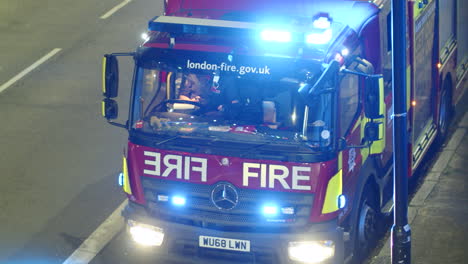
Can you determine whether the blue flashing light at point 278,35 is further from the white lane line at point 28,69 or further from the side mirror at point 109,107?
the white lane line at point 28,69

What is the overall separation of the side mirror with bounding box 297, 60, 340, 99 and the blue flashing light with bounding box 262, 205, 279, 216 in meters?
1.19

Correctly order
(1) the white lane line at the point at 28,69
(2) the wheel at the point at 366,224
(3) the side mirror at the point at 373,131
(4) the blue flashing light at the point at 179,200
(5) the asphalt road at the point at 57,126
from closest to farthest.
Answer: (4) the blue flashing light at the point at 179,200 → (3) the side mirror at the point at 373,131 → (2) the wheel at the point at 366,224 → (5) the asphalt road at the point at 57,126 → (1) the white lane line at the point at 28,69

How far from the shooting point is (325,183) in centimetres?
1054

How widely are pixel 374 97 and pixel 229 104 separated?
1541 mm

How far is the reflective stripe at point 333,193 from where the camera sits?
1061 centimetres

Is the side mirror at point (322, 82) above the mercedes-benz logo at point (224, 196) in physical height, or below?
above

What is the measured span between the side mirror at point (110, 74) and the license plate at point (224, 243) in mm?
1925

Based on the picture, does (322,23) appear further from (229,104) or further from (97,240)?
(97,240)

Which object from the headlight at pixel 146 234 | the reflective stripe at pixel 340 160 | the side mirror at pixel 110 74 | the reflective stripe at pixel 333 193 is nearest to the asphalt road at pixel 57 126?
the headlight at pixel 146 234

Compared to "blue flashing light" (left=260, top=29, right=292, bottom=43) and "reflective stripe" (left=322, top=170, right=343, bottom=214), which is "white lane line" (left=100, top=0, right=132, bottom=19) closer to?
"blue flashing light" (left=260, top=29, right=292, bottom=43)

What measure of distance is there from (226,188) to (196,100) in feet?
3.59

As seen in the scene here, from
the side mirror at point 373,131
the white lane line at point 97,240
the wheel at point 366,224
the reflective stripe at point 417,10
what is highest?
the reflective stripe at point 417,10

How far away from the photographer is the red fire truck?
10547mm

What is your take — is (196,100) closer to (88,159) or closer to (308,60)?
(308,60)
